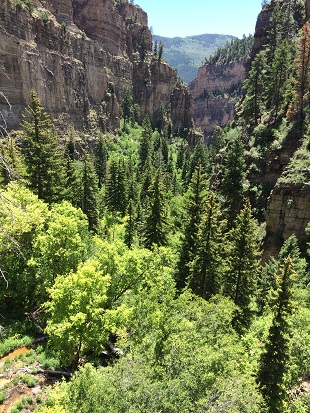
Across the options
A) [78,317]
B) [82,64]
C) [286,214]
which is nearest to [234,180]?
[286,214]

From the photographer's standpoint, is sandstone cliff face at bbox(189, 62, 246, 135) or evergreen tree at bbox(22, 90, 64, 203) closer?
evergreen tree at bbox(22, 90, 64, 203)

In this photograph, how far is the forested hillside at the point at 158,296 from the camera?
1113 centimetres

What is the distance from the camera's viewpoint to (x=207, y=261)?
24328 millimetres

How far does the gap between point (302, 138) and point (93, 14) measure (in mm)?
84674

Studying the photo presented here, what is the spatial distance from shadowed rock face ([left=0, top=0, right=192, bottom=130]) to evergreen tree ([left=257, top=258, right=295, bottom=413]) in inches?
1925

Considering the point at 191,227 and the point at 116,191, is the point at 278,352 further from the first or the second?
the point at 116,191

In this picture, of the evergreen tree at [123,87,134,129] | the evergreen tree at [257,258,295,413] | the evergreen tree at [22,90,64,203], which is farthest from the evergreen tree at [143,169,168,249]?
the evergreen tree at [123,87,134,129]

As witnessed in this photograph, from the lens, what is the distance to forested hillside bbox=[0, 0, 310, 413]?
11.1 m

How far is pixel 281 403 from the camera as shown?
52.2ft

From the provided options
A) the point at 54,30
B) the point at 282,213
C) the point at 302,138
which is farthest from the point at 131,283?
the point at 54,30

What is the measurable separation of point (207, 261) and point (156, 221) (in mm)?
8037

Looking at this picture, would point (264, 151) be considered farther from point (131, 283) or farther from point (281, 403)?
point (281, 403)

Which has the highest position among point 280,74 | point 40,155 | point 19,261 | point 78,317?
point 280,74

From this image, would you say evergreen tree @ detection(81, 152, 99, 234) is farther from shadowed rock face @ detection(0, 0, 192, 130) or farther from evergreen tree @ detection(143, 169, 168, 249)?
shadowed rock face @ detection(0, 0, 192, 130)
